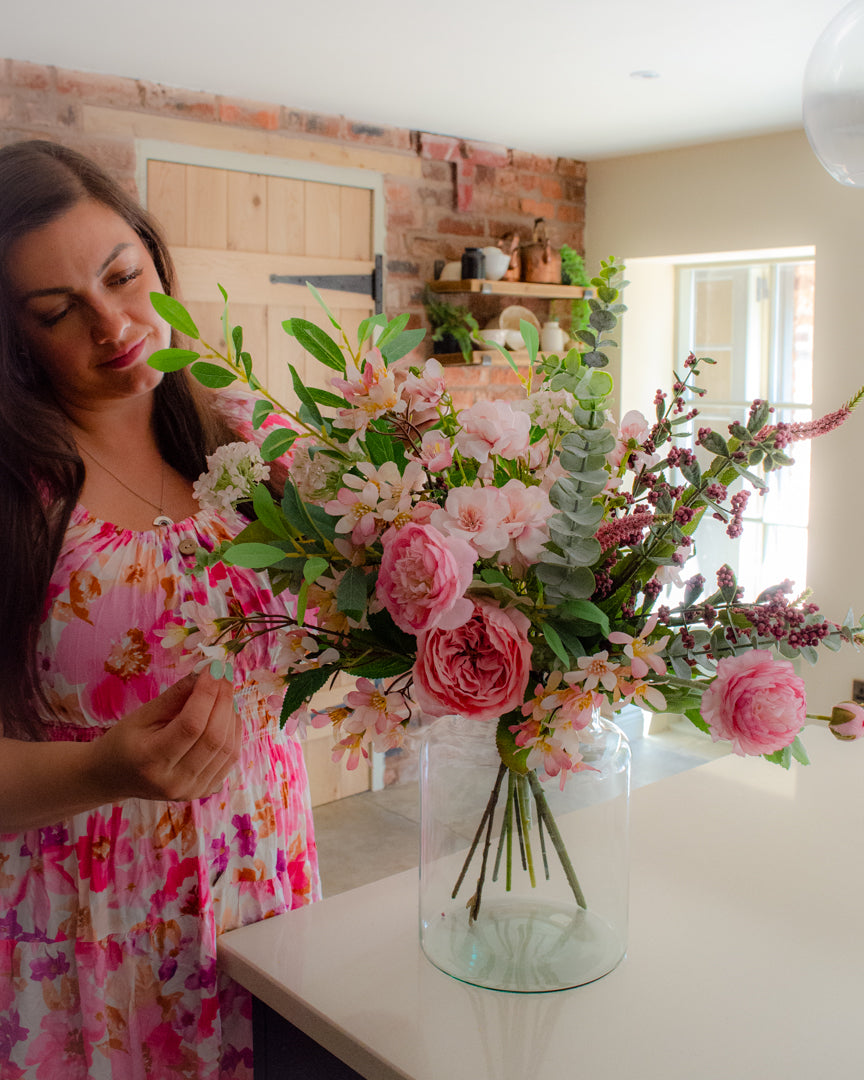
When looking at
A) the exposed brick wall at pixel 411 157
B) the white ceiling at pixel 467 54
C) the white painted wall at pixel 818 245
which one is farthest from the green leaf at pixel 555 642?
the white painted wall at pixel 818 245

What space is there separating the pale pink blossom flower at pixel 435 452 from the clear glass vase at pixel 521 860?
0.83 ft

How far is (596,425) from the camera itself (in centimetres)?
82

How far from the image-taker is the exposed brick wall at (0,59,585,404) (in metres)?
3.46

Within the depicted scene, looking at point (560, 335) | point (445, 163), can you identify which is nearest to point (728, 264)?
point (560, 335)

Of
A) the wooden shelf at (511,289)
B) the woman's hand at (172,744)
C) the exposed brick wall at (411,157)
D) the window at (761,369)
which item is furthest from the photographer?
the window at (761,369)

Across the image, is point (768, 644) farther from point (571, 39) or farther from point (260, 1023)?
point (571, 39)

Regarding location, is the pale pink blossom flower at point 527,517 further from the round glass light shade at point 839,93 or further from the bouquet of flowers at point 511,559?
the round glass light shade at point 839,93

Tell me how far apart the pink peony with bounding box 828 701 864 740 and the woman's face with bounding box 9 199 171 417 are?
0.81 meters

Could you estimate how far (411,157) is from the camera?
Answer: 4.52 metres

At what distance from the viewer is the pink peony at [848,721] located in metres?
0.88

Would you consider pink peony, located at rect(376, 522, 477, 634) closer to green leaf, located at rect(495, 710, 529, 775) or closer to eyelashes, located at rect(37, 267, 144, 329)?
green leaf, located at rect(495, 710, 529, 775)

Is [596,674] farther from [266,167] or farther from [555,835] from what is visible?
[266,167]

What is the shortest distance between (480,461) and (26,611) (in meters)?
0.57

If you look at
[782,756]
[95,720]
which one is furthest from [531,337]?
[95,720]
